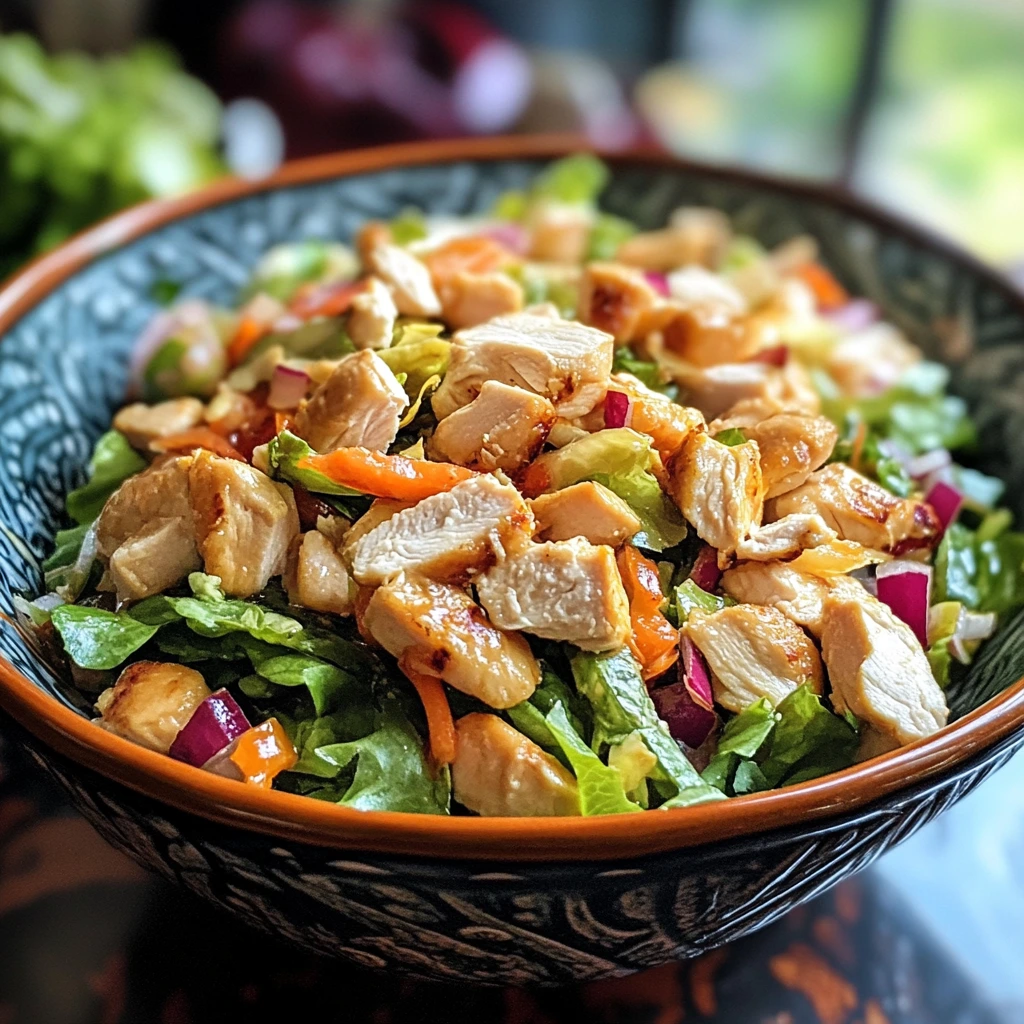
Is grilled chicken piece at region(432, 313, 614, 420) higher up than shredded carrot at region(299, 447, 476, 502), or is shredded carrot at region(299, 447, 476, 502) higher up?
grilled chicken piece at region(432, 313, 614, 420)

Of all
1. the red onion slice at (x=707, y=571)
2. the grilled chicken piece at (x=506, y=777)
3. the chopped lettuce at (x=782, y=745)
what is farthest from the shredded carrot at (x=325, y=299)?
the chopped lettuce at (x=782, y=745)

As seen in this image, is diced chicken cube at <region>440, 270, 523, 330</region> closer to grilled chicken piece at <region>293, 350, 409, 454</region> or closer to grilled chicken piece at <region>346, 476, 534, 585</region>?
grilled chicken piece at <region>293, 350, 409, 454</region>

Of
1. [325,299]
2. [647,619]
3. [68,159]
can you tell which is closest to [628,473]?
[647,619]

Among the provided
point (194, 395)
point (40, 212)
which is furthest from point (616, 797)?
point (40, 212)

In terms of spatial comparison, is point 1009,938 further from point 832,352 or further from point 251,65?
point 251,65

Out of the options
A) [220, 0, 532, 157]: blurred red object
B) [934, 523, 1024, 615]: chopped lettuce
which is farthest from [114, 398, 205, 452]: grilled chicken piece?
[220, 0, 532, 157]: blurred red object

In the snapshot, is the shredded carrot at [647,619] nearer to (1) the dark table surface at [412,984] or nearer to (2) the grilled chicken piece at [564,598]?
(2) the grilled chicken piece at [564,598]

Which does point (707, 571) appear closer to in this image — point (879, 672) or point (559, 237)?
point (879, 672)

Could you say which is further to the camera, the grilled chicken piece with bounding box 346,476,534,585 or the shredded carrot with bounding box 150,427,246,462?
the shredded carrot with bounding box 150,427,246,462
